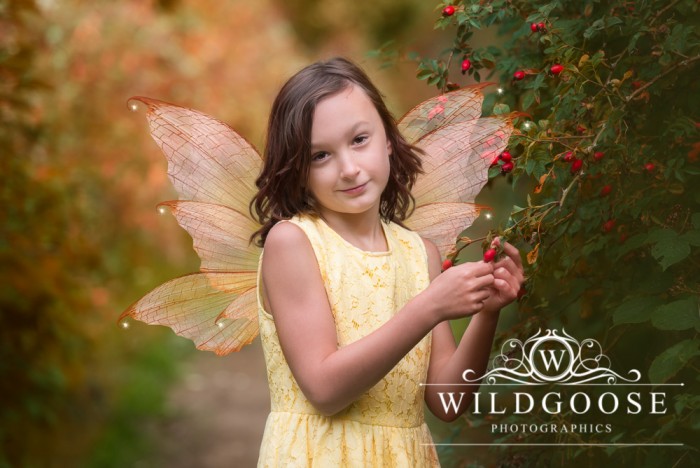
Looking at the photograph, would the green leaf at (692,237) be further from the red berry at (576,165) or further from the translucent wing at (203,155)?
the translucent wing at (203,155)

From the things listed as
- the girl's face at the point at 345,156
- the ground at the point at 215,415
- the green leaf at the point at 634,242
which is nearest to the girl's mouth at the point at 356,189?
the girl's face at the point at 345,156

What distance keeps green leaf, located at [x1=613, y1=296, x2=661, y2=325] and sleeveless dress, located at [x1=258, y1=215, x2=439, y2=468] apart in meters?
0.38

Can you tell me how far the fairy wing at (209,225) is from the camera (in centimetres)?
197

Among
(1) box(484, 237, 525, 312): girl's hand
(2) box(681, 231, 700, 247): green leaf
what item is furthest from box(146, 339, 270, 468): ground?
(2) box(681, 231, 700, 247): green leaf

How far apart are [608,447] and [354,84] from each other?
84cm

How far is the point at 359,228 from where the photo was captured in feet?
6.21

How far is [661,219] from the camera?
1796 mm

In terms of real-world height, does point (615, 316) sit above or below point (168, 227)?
below

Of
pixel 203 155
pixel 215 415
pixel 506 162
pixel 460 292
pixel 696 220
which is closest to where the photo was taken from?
pixel 460 292

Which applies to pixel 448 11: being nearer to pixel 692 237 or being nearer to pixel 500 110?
pixel 500 110

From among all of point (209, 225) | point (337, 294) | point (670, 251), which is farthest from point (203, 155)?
point (670, 251)

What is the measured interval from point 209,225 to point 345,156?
0.38m

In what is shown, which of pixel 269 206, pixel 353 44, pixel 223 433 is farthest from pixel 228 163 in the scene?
pixel 353 44

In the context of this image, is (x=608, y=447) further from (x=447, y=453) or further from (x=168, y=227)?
(x=168, y=227)
